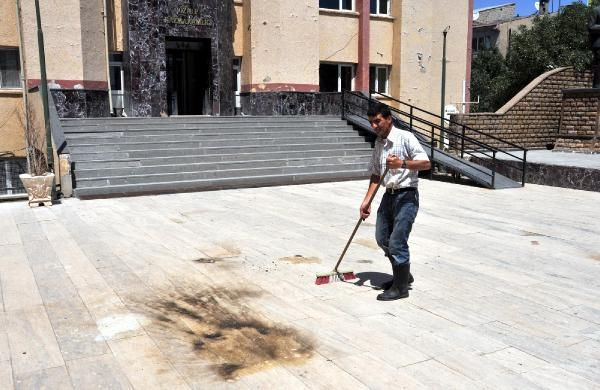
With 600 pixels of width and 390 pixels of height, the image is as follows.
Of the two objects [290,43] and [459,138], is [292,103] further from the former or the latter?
[459,138]

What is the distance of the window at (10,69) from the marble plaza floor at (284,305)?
977 centimetres

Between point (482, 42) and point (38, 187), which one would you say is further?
point (482, 42)

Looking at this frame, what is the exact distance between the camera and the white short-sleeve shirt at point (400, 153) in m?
5.08

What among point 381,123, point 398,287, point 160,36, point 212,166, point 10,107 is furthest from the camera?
point 160,36

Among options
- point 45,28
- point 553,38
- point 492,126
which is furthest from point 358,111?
point 553,38

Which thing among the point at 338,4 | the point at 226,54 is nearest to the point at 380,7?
the point at 338,4

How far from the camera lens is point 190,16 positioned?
64.9ft

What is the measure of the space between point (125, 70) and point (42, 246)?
43.9ft

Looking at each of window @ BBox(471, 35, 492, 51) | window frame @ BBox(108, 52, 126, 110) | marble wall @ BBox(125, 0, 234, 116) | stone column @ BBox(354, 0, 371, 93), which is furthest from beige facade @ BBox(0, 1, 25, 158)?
window @ BBox(471, 35, 492, 51)

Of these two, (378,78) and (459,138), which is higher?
(378,78)

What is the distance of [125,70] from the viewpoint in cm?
1956

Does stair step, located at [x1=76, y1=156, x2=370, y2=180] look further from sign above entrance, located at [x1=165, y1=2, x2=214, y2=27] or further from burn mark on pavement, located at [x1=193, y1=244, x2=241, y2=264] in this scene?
sign above entrance, located at [x1=165, y1=2, x2=214, y2=27]

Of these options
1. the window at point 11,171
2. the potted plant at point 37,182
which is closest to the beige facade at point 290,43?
the window at point 11,171

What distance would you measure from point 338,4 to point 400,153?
63.2ft
